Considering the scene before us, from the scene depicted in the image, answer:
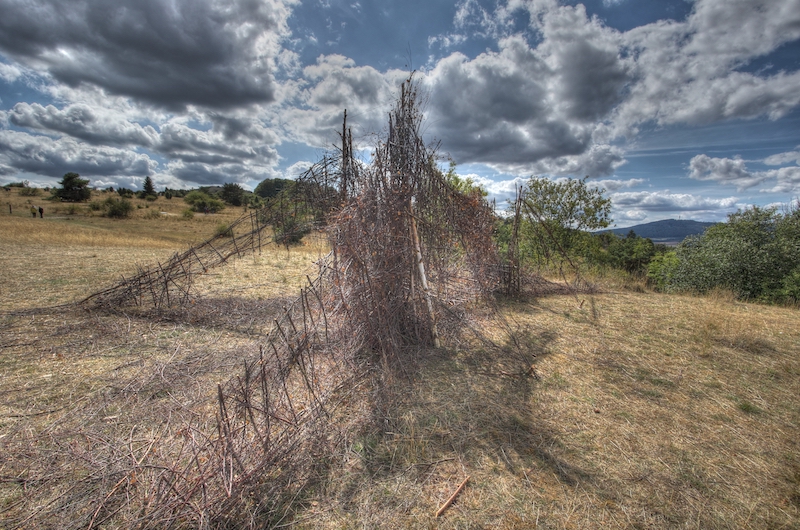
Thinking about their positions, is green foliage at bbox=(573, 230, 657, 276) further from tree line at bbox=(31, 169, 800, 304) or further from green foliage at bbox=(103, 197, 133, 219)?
green foliage at bbox=(103, 197, 133, 219)

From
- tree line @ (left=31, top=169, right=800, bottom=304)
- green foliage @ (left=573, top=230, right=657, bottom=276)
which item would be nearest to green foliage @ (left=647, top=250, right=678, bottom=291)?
tree line @ (left=31, top=169, right=800, bottom=304)

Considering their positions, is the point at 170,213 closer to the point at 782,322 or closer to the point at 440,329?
the point at 440,329

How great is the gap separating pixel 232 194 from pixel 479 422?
6651 centimetres

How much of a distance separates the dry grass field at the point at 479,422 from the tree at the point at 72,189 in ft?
200

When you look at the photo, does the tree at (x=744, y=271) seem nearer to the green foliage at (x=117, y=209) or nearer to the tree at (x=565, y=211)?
the tree at (x=565, y=211)

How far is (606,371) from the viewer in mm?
4289

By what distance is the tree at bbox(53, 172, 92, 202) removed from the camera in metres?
49.9

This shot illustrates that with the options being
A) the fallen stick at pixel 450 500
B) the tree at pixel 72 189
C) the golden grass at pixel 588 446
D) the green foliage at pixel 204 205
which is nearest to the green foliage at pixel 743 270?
the golden grass at pixel 588 446

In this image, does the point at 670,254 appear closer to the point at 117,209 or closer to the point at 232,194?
the point at 117,209

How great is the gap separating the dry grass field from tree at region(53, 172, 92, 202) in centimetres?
6108

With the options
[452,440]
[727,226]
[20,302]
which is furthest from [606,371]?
[727,226]

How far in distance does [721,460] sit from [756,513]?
525 millimetres

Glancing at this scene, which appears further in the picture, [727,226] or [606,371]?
[727,226]

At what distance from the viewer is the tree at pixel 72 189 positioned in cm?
4994
